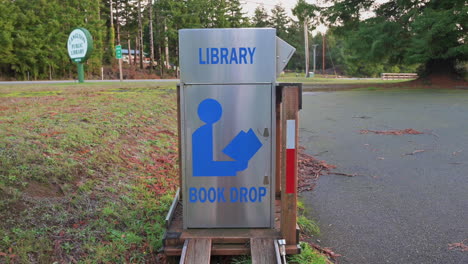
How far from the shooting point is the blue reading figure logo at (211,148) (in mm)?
3061

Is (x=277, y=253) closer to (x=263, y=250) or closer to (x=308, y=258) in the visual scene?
(x=263, y=250)

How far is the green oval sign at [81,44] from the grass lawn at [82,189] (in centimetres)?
1133

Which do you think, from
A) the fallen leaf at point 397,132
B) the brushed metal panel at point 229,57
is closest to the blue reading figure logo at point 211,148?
the brushed metal panel at point 229,57

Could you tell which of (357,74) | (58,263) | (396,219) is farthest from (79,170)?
(357,74)

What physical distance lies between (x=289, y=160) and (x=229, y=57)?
93 cm

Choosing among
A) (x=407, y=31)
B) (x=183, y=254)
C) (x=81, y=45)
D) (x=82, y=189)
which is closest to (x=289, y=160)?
(x=183, y=254)

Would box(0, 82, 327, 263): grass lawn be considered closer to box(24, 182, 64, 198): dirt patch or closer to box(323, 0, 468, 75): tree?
box(24, 182, 64, 198): dirt patch

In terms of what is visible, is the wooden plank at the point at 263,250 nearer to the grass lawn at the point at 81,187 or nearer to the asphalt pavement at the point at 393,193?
the asphalt pavement at the point at 393,193

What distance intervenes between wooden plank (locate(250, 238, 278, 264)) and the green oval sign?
1612 centimetres

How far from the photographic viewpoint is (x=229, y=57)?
3.00 meters

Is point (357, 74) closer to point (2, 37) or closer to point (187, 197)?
point (2, 37)

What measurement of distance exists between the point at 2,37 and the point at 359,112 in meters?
31.2

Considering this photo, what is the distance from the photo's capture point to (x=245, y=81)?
3.01 metres

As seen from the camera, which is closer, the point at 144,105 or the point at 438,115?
the point at 144,105
